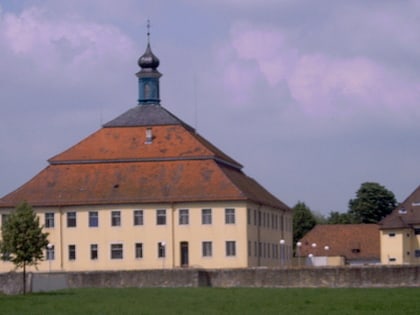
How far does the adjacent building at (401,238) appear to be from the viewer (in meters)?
120

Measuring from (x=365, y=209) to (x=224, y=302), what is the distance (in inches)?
4104

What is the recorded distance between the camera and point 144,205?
9888 centimetres

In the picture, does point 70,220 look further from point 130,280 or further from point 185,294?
point 185,294

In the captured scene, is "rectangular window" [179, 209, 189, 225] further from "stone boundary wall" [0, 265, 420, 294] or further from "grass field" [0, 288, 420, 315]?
"grass field" [0, 288, 420, 315]

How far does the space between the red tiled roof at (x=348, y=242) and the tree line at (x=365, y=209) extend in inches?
978

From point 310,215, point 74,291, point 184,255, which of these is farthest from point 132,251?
point 310,215

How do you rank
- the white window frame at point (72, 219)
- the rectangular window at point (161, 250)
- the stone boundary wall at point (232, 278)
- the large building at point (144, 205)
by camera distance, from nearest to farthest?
the stone boundary wall at point (232, 278) < the large building at point (144, 205) < the rectangular window at point (161, 250) < the white window frame at point (72, 219)

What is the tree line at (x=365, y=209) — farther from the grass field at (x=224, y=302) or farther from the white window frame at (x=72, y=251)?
the grass field at (x=224, y=302)

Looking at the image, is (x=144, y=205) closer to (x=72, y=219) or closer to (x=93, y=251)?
(x=93, y=251)

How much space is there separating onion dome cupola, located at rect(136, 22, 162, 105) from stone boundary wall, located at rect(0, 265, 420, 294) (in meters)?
25.0

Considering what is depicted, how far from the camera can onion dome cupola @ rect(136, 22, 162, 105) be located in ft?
351

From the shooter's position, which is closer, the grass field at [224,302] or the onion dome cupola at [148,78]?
the grass field at [224,302]

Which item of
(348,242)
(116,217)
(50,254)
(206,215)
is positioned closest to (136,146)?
(116,217)

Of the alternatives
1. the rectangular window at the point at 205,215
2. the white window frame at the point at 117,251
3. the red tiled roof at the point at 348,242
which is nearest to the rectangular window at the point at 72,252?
the white window frame at the point at 117,251
